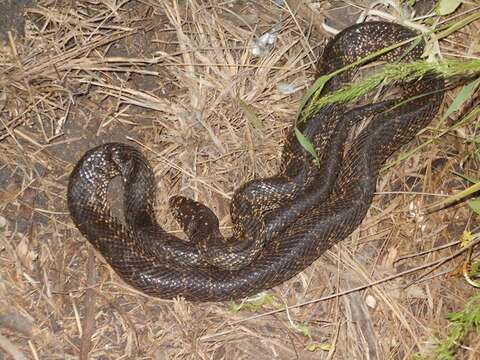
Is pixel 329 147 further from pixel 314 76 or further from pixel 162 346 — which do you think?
pixel 162 346

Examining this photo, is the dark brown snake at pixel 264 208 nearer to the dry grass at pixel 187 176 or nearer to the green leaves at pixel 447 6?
the dry grass at pixel 187 176

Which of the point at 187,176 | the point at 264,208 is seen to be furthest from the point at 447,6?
the point at 187,176

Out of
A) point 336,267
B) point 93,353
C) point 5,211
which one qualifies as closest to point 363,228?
point 336,267

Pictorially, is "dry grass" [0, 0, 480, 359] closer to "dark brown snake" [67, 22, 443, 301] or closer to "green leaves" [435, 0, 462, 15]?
"dark brown snake" [67, 22, 443, 301]

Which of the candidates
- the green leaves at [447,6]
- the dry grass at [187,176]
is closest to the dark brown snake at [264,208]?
the dry grass at [187,176]

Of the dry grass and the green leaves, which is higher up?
the green leaves

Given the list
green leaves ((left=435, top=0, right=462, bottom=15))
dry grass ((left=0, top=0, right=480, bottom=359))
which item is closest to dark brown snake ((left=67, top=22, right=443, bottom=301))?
dry grass ((left=0, top=0, right=480, bottom=359))
